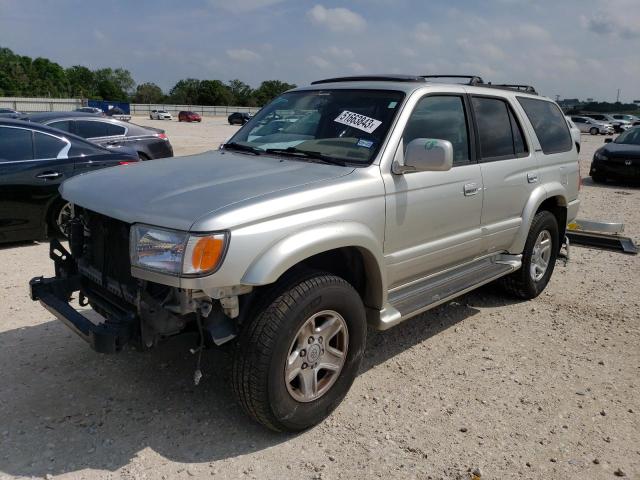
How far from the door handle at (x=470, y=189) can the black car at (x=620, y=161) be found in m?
11.1

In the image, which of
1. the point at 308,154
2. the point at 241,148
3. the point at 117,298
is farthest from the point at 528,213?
the point at 117,298

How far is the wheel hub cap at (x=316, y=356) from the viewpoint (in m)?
3.10

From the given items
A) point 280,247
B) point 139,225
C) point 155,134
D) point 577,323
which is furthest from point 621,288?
point 155,134

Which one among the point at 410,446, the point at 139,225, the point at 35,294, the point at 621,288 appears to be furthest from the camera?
the point at 621,288

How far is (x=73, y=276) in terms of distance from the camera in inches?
139

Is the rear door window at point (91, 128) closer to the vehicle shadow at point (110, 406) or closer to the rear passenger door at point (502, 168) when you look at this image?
the vehicle shadow at point (110, 406)

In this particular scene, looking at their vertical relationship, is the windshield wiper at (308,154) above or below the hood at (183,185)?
above

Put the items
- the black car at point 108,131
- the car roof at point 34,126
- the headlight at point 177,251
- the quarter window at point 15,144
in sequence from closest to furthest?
the headlight at point 177,251, the quarter window at point 15,144, the car roof at point 34,126, the black car at point 108,131

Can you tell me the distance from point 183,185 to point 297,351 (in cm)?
111

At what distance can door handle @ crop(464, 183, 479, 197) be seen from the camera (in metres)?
4.17

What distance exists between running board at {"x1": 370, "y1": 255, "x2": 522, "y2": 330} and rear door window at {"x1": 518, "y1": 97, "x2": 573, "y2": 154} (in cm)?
122

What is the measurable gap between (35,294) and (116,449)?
1076mm

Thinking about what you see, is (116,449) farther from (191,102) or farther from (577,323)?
(191,102)

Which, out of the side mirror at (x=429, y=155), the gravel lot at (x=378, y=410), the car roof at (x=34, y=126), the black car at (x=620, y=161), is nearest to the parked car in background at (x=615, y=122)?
the black car at (x=620, y=161)
